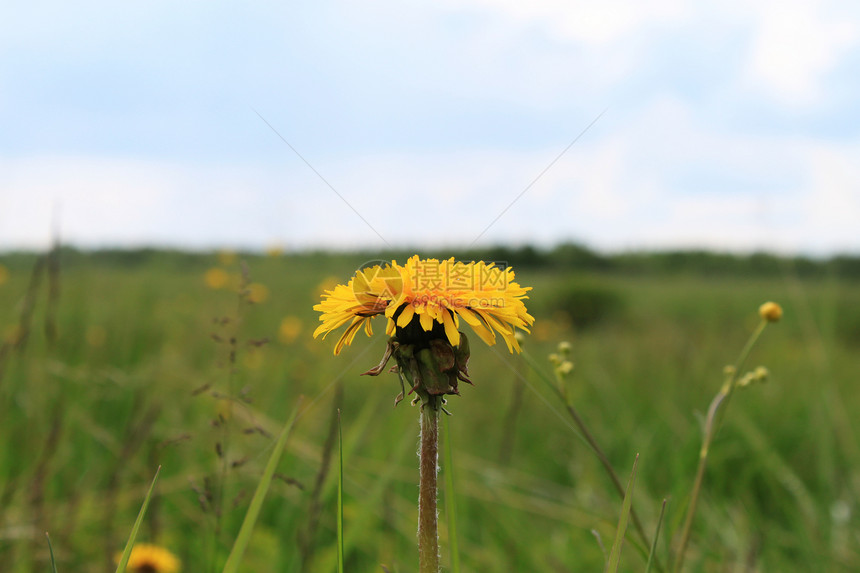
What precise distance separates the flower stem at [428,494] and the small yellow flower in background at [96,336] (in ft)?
13.6

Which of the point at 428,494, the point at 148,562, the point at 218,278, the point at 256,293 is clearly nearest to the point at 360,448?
the point at 256,293

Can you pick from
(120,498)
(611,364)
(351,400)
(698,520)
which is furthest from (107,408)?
(611,364)

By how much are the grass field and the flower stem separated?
164 millimetres

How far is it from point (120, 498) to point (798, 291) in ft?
9.57

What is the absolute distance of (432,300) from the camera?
948 millimetres

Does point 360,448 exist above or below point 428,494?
below

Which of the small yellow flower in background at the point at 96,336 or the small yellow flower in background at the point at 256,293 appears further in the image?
the small yellow flower in background at the point at 96,336

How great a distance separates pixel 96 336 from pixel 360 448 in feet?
8.10

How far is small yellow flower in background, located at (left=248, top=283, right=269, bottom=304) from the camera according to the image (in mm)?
1489

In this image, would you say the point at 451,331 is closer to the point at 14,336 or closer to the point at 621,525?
the point at 621,525

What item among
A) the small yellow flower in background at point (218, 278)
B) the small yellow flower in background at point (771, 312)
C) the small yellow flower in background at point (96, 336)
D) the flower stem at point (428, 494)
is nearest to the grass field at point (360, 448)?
the small yellow flower in background at point (96, 336)

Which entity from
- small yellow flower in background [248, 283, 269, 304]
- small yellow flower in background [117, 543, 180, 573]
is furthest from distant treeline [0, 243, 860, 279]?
small yellow flower in background [117, 543, 180, 573]

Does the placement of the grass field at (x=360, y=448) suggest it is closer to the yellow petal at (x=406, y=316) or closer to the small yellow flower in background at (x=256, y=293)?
the small yellow flower in background at (x=256, y=293)

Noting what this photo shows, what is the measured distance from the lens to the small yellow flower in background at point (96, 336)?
4.33 m
